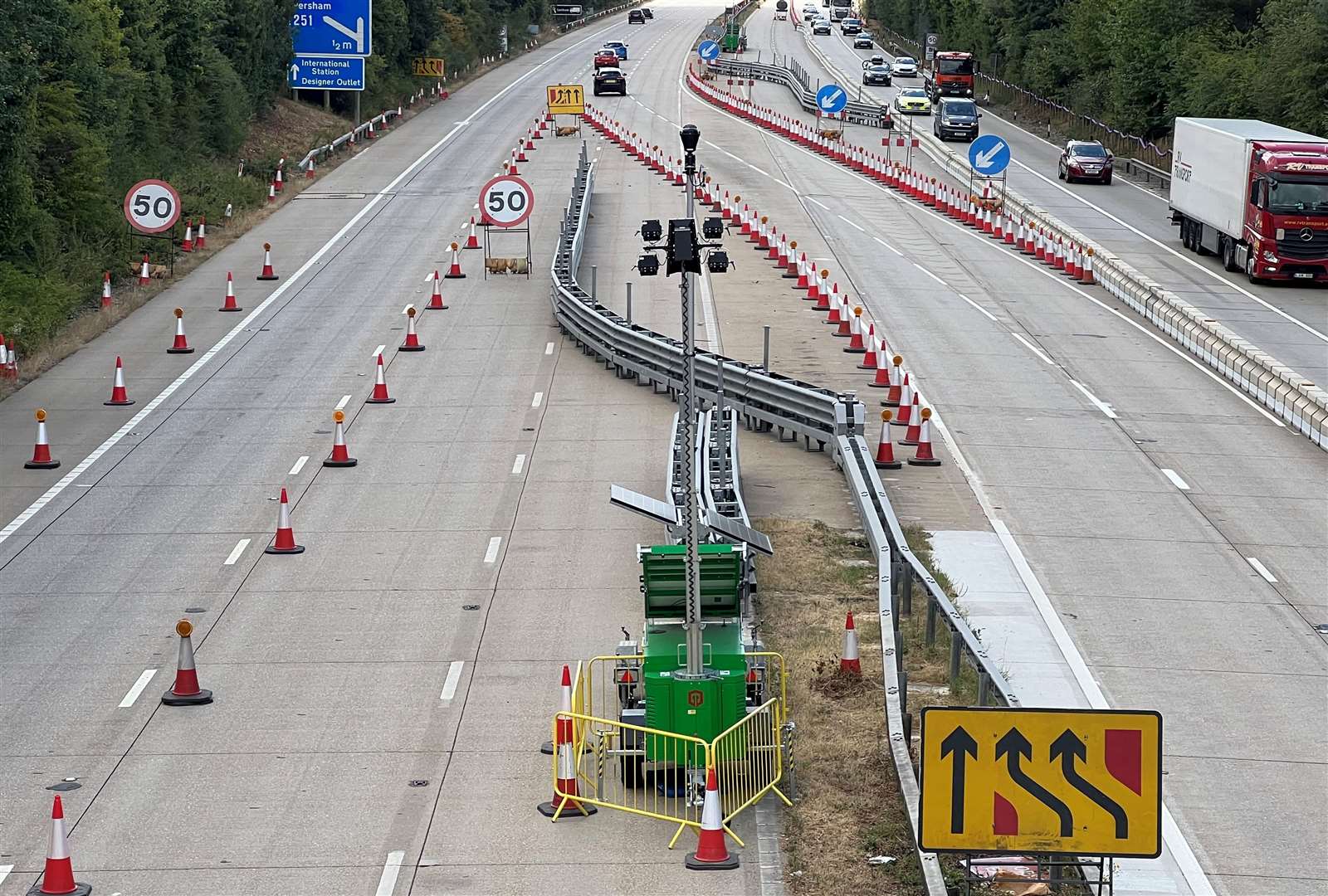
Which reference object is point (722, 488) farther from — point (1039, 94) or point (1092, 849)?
point (1039, 94)

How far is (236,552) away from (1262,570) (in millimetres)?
11063

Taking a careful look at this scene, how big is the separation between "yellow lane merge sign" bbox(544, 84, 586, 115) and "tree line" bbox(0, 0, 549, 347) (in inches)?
396

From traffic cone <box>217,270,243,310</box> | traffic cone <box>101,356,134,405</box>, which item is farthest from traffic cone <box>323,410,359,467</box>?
traffic cone <box>217,270,243,310</box>

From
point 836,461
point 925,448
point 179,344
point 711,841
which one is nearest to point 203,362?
point 179,344

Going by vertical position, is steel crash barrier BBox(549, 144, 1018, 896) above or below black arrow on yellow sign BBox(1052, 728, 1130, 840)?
below

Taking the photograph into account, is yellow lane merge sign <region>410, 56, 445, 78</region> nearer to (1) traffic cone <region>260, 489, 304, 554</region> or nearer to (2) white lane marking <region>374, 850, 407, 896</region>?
(1) traffic cone <region>260, 489, 304, 554</region>

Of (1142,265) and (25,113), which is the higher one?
(25,113)

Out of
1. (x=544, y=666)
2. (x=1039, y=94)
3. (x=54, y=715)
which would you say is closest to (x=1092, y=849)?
(x=544, y=666)

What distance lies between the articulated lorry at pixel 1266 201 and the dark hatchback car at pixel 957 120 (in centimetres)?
2650

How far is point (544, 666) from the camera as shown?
54.6 ft

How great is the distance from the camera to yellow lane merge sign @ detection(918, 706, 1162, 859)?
1025cm

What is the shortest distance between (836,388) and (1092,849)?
19609mm

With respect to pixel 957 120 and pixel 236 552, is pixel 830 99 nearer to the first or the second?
pixel 957 120

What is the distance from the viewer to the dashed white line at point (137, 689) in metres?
15.7
